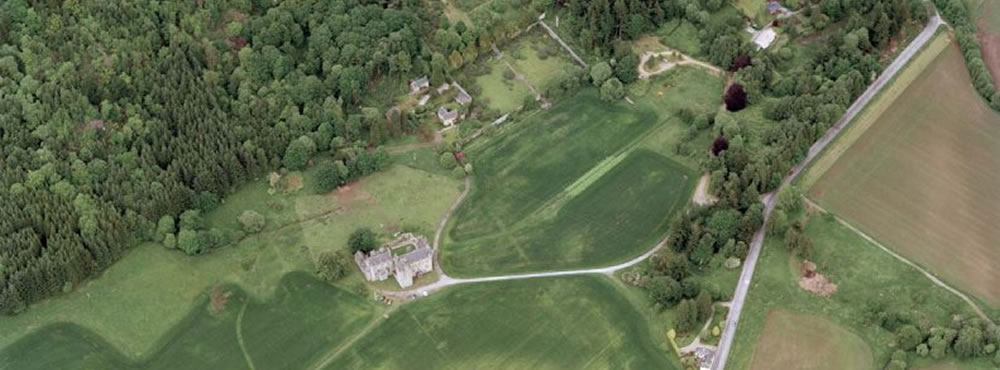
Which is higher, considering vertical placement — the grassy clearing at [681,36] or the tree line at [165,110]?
the tree line at [165,110]

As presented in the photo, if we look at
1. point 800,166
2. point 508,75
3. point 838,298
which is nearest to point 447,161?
point 508,75

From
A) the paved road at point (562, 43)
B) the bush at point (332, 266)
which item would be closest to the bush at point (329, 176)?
the bush at point (332, 266)

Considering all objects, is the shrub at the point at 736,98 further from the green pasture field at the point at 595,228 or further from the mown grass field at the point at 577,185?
the green pasture field at the point at 595,228

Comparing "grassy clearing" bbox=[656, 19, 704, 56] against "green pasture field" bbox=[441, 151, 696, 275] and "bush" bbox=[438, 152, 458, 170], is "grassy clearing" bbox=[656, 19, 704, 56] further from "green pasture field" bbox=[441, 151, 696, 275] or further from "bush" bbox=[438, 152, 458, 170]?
"bush" bbox=[438, 152, 458, 170]

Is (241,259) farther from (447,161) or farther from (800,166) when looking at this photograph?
(800,166)

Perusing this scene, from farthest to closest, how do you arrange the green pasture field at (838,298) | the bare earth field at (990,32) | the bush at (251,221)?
the bare earth field at (990,32), the bush at (251,221), the green pasture field at (838,298)

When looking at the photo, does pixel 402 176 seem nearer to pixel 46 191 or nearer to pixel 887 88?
pixel 46 191

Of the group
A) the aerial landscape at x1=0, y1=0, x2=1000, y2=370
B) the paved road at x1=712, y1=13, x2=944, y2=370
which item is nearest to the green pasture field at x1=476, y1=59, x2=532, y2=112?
the aerial landscape at x1=0, y1=0, x2=1000, y2=370
